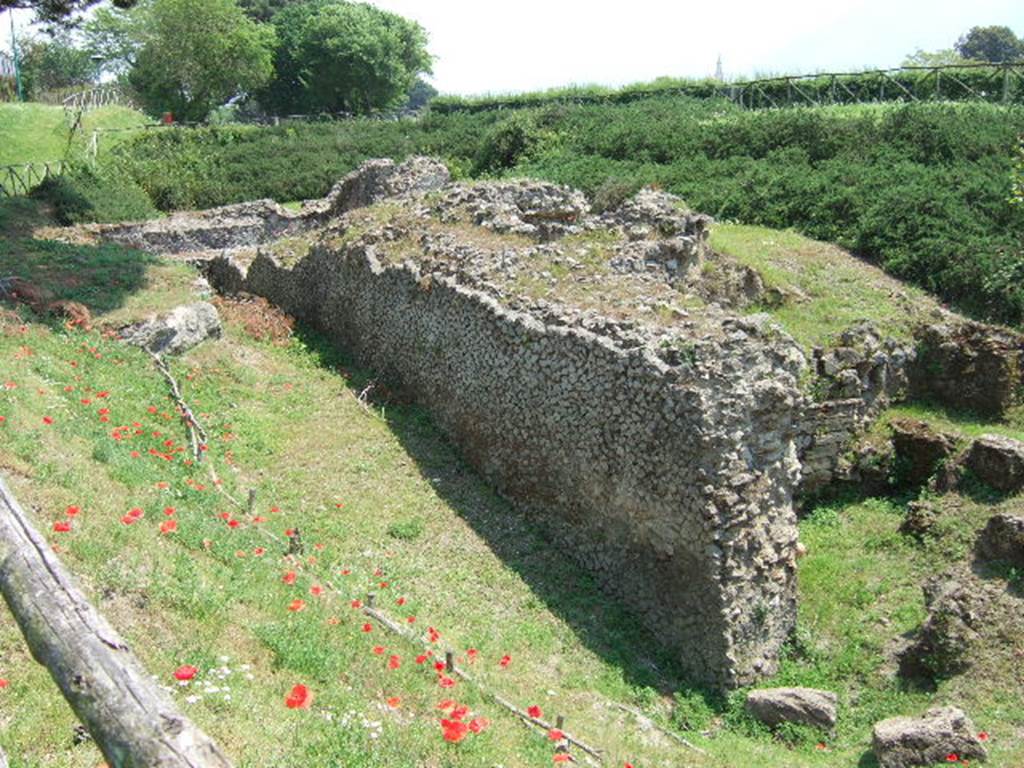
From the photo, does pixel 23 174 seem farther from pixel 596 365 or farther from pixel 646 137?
pixel 596 365

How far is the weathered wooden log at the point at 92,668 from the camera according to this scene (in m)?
3.37

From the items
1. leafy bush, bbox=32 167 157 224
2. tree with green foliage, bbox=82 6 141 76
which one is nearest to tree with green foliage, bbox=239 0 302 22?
tree with green foliage, bbox=82 6 141 76

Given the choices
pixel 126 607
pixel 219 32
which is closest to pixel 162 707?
pixel 126 607

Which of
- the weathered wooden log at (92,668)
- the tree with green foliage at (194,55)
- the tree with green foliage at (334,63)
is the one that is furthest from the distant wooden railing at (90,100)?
the weathered wooden log at (92,668)

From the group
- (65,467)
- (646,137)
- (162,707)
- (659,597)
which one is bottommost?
(659,597)

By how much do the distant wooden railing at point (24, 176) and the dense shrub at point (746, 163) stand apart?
2.69 meters

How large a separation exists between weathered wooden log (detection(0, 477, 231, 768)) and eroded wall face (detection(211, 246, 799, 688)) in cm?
725

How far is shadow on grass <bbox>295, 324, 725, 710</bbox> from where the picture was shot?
34.1ft

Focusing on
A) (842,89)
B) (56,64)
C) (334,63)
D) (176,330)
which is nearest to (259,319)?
(176,330)

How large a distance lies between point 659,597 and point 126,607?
5.93 metres

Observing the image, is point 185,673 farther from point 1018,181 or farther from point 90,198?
point 90,198

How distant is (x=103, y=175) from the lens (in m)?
31.7

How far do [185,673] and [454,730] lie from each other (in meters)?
1.87

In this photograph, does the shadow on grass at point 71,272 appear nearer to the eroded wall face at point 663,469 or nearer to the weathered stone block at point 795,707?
the eroded wall face at point 663,469
